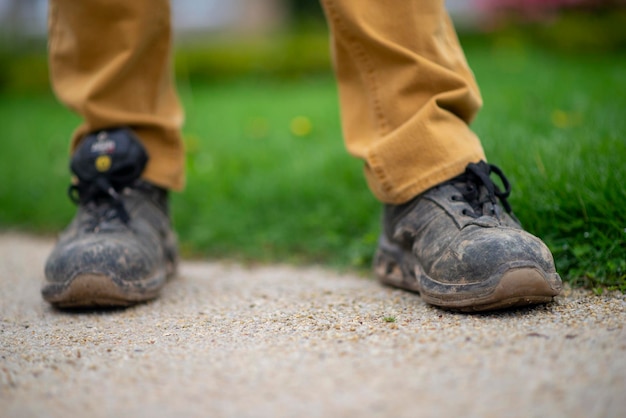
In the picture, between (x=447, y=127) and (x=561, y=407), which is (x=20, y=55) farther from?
(x=561, y=407)

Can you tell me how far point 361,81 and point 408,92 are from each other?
0.51 ft

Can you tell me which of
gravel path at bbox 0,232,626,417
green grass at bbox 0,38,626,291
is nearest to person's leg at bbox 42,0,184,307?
gravel path at bbox 0,232,626,417

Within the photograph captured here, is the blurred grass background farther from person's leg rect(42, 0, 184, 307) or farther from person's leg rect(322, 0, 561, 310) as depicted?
person's leg rect(42, 0, 184, 307)

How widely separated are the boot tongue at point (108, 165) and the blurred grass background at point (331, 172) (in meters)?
0.63

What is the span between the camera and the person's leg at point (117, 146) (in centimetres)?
Result: 150

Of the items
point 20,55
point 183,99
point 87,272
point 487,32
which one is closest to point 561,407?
point 87,272

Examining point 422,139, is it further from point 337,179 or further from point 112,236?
point 337,179

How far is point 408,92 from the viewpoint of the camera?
147 cm

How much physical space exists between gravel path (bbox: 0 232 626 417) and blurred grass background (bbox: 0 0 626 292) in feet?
0.99

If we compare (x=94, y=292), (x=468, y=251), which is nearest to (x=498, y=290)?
(x=468, y=251)

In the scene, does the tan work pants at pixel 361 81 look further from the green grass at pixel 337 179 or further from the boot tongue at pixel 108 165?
the green grass at pixel 337 179

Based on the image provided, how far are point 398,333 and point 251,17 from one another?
17.9 meters

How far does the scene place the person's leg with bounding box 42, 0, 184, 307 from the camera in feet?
4.91

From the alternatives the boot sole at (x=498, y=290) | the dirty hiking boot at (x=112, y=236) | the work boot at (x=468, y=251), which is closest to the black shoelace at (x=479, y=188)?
the work boot at (x=468, y=251)
